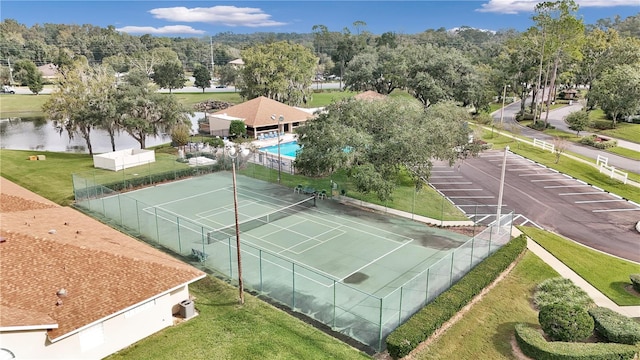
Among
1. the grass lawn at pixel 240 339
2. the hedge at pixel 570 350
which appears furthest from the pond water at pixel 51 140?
the hedge at pixel 570 350

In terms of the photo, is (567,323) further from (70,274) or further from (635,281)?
(70,274)

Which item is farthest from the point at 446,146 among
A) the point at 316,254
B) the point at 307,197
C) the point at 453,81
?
the point at 453,81

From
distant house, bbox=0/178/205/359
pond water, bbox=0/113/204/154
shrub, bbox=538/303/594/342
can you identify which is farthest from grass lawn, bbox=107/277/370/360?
pond water, bbox=0/113/204/154

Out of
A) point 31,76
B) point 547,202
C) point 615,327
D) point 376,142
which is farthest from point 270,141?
point 31,76

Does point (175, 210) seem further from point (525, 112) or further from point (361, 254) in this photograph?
point (525, 112)

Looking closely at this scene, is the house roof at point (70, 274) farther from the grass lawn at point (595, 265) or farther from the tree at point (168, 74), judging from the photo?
the tree at point (168, 74)

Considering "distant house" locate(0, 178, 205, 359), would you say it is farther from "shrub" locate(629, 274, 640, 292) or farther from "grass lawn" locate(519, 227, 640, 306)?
"shrub" locate(629, 274, 640, 292)
